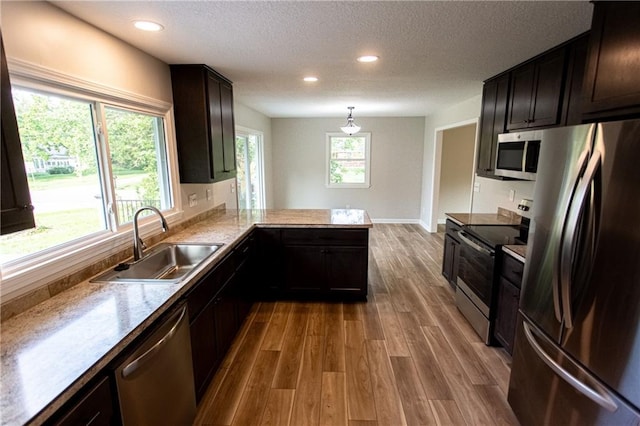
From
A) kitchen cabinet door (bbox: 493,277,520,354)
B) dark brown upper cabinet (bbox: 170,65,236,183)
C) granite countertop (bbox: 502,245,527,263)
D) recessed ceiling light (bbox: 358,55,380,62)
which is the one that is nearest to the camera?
granite countertop (bbox: 502,245,527,263)

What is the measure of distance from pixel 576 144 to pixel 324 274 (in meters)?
2.42

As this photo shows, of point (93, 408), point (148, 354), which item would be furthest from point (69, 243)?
point (93, 408)

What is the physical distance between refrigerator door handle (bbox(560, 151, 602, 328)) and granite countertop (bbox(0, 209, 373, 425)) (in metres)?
1.88

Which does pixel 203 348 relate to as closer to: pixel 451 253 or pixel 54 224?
pixel 54 224

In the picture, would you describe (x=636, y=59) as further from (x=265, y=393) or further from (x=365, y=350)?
(x=265, y=393)

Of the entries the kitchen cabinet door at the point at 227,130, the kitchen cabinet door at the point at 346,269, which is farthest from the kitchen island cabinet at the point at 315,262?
the kitchen cabinet door at the point at 227,130

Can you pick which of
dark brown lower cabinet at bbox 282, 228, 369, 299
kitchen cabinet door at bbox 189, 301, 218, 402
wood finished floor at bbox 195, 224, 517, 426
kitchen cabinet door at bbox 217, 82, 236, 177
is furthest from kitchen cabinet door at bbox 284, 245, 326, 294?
kitchen cabinet door at bbox 189, 301, 218, 402

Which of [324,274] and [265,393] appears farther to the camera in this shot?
[324,274]

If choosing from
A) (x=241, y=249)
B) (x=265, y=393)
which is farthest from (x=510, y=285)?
(x=241, y=249)

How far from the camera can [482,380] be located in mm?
2254

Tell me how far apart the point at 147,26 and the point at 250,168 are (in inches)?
Result: 161

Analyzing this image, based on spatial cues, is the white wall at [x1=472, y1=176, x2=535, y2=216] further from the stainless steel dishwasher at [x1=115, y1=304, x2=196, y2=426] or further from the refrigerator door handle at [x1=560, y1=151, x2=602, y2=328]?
the stainless steel dishwasher at [x1=115, y1=304, x2=196, y2=426]

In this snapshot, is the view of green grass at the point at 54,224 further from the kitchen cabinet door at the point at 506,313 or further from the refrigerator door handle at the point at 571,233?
the kitchen cabinet door at the point at 506,313

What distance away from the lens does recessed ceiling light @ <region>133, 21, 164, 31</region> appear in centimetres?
188
